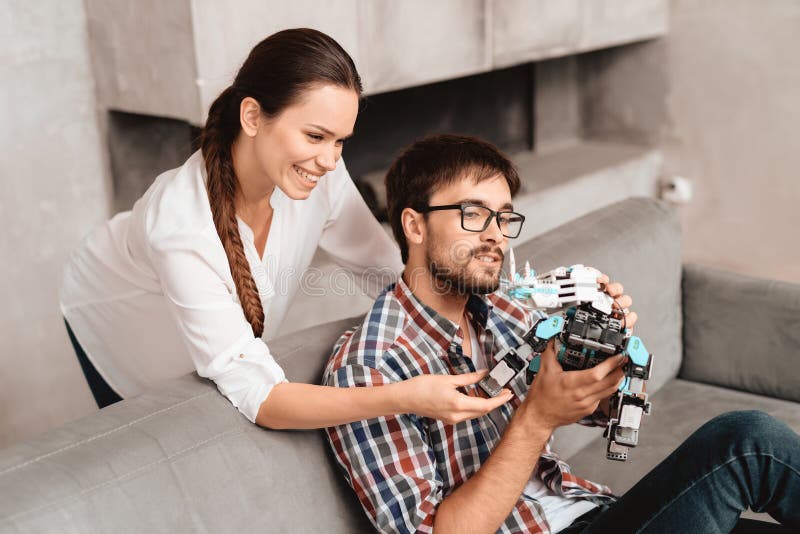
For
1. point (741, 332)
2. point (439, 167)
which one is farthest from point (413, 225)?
point (741, 332)

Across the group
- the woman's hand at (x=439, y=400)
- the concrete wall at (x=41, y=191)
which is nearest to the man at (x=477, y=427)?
the woman's hand at (x=439, y=400)

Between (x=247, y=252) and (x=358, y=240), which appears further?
(x=358, y=240)

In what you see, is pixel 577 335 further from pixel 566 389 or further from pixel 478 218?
pixel 478 218

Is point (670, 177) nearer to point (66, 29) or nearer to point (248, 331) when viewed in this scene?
point (66, 29)

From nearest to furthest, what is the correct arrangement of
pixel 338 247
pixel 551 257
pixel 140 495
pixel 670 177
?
1. pixel 140 495
2. pixel 338 247
3. pixel 551 257
4. pixel 670 177

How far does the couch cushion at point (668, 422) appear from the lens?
186cm

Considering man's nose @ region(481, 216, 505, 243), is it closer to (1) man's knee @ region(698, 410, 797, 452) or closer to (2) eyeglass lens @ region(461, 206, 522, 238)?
(2) eyeglass lens @ region(461, 206, 522, 238)

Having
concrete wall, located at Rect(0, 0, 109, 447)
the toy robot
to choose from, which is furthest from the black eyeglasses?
concrete wall, located at Rect(0, 0, 109, 447)

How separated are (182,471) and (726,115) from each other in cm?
299

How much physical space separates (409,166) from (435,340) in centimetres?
31

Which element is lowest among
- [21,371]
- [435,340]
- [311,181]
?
[21,371]

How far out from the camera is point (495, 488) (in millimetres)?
1311

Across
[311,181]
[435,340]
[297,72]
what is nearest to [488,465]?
[435,340]

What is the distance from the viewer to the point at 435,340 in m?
1.54
